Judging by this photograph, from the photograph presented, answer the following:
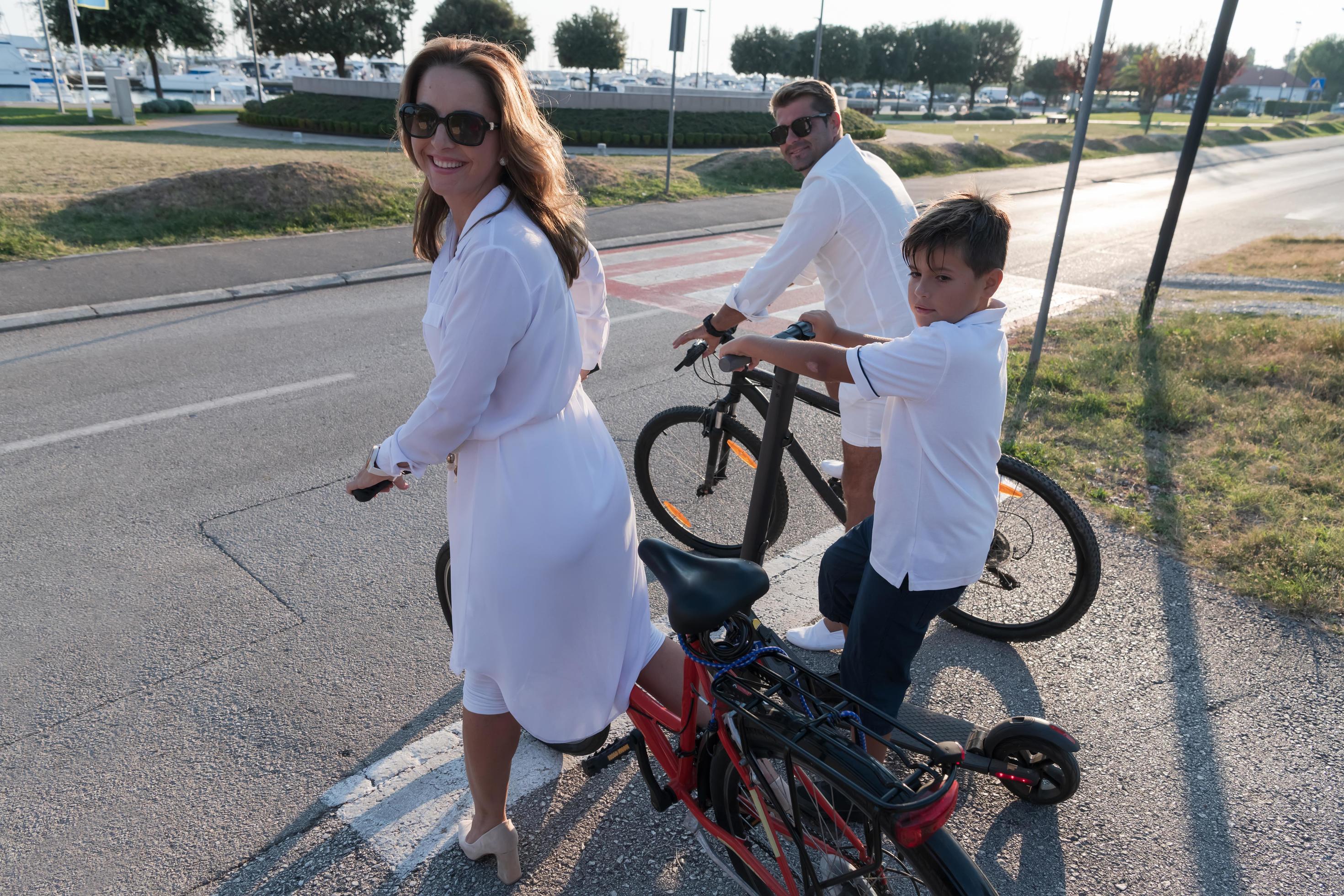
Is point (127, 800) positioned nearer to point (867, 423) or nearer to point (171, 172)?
point (867, 423)

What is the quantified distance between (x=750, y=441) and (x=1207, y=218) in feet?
59.8

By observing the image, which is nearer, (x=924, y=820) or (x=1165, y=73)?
(x=924, y=820)

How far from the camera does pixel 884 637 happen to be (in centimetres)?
244

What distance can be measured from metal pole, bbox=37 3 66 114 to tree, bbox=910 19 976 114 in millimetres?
59353

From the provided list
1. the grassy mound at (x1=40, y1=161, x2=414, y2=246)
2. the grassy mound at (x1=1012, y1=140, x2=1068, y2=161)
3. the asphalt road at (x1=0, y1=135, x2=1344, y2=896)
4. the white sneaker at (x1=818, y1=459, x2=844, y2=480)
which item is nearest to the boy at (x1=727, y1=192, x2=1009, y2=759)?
the asphalt road at (x1=0, y1=135, x2=1344, y2=896)

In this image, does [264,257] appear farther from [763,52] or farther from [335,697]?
[763,52]

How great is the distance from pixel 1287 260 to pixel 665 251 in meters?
9.00

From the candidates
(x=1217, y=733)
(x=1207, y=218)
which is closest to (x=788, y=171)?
(x=1207, y=218)

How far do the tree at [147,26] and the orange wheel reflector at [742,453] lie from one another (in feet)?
142

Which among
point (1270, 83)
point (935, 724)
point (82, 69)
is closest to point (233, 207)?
point (935, 724)

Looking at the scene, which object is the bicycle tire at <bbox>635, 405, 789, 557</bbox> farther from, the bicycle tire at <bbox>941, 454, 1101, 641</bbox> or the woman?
the woman

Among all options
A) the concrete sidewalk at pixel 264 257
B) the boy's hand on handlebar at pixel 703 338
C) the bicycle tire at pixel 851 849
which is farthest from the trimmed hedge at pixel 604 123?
the bicycle tire at pixel 851 849

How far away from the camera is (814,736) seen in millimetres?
1847

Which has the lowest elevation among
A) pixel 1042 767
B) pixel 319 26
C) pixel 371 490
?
pixel 1042 767
